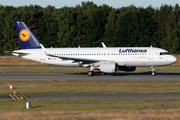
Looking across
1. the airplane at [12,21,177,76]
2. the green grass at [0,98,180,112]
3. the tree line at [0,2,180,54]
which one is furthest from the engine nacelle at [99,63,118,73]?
the tree line at [0,2,180,54]

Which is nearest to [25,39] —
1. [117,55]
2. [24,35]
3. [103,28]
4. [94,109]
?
[24,35]

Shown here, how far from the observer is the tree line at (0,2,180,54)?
97438 mm

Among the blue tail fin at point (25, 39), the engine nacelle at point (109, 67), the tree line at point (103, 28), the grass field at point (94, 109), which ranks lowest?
the grass field at point (94, 109)

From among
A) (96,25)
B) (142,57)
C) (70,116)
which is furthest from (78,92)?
(96,25)

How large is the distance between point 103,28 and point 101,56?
66.9 metres

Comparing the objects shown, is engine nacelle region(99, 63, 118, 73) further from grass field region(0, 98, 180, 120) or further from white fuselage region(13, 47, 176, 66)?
grass field region(0, 98, 180, 120)

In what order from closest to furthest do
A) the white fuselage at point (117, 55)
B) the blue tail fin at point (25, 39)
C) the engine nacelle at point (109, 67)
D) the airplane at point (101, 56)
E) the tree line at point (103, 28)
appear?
the engine nacelle at point (109, 67) → the airplane at point (101, 56) → the white fuselage at point (117, 55) → the blue tail fin at point (25, 39) → the tree line at point (103, 28)

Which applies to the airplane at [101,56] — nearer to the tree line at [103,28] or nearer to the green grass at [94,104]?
the green grass at [94,104]

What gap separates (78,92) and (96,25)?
3257 inches

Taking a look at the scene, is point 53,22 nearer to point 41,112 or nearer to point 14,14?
point 14,14

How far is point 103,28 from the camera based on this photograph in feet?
351

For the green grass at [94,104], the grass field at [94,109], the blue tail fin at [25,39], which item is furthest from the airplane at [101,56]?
the grass field at [94,109]

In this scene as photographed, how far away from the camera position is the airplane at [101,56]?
39.5 metres

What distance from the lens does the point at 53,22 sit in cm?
11031
